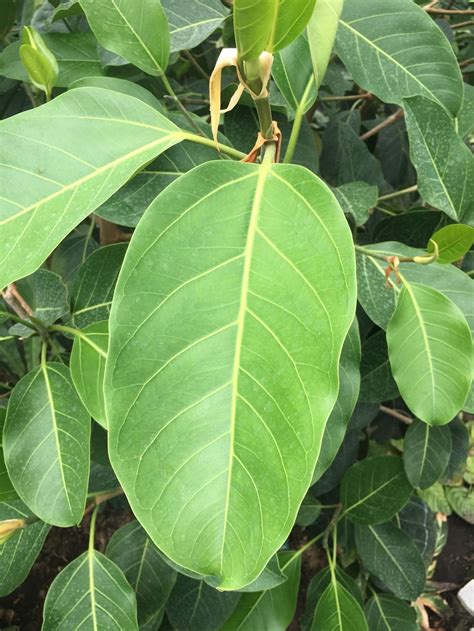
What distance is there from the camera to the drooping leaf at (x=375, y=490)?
1061 millimetres

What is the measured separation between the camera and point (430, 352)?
0.62 metres

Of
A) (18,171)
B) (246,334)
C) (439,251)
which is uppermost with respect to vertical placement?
(18,171)

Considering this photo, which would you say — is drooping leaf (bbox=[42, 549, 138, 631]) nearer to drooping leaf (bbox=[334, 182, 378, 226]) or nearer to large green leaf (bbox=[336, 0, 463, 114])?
drooping leaf (bbox=[334, 182, 378, 226])

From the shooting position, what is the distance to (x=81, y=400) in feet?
2.11

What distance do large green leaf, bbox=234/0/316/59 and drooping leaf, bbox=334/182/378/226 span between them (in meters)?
0.36

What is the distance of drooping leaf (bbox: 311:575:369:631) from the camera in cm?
95

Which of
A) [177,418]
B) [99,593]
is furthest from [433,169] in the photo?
[99,593]

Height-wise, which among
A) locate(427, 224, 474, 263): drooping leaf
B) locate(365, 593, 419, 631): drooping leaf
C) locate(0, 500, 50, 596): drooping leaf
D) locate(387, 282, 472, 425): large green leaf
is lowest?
locate(365, 593, 419, 631): drooping leaf

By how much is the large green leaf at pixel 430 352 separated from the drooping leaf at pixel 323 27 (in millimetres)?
272

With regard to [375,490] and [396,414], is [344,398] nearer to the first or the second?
[375,490]

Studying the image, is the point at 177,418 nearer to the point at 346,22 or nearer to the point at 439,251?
the point at 439,251

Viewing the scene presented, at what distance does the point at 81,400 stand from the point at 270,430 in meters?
0.32

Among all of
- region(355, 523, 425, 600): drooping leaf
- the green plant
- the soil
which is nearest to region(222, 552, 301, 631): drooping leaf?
the green plant

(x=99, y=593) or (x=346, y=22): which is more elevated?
(x=346, y=22)
